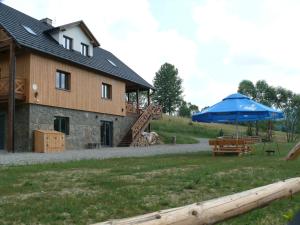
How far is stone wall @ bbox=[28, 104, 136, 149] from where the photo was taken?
818 inches

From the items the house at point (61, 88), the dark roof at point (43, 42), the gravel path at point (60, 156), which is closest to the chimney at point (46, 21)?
the house at point (61, 88)

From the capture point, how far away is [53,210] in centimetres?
544

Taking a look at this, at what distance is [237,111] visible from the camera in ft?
50.8

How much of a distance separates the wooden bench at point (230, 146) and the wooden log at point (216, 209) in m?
11.6

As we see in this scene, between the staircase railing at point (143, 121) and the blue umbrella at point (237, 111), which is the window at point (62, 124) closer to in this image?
the staircase railing at point (143, 121)

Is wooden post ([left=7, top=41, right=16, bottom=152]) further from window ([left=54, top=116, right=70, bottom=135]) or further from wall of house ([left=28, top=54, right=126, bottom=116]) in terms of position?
window ([left=54, top=116, right=70, bottom=135])

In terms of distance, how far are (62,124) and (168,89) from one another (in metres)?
54.5

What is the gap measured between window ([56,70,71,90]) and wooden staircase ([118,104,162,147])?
6445 millimetres

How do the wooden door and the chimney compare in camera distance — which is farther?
the chimney

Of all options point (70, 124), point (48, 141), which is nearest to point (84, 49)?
point (70, 124)

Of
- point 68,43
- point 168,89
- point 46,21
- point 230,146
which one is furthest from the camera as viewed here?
point 168,89

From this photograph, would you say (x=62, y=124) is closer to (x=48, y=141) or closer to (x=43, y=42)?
(x=48, y=141)

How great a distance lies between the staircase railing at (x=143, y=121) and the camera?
92.3 ft

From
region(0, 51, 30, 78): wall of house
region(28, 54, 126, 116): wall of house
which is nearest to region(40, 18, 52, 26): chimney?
region(28, 54, 126, 116): wall of house
